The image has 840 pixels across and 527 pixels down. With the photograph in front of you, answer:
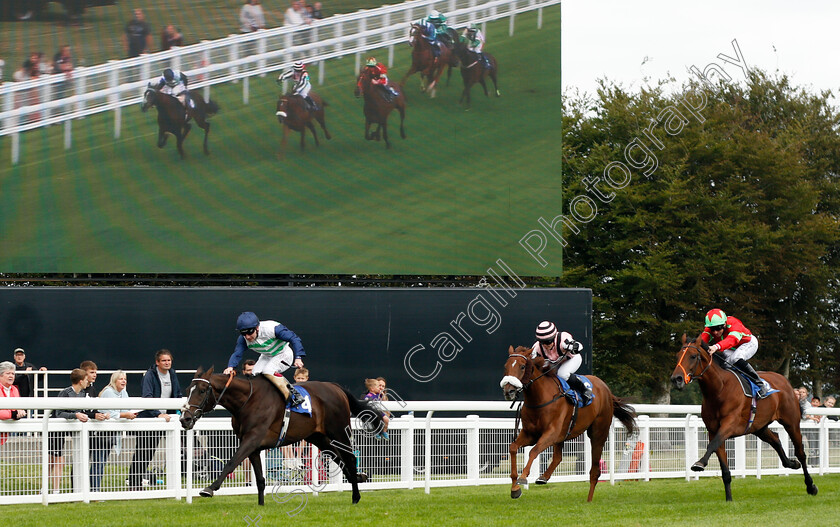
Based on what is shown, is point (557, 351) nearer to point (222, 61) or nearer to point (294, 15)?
point (222, 61)

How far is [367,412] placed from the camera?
31.9 feet

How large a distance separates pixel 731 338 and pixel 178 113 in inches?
321

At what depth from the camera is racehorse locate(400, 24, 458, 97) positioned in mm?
15859

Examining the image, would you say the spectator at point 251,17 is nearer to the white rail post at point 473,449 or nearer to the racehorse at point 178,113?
the racehorse at point 178,113

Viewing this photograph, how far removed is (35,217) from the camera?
14.7m

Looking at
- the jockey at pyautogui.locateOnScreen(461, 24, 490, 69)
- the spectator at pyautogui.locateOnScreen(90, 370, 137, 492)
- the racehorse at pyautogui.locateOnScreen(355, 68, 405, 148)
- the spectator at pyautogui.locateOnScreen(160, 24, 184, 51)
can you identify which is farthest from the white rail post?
the spectator at pyautogui.locateOnScreen(160, 24, 184, 51)

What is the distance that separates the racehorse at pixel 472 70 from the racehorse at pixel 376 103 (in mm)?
905

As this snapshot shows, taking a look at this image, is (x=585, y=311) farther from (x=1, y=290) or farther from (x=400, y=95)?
(x=1, y=290)

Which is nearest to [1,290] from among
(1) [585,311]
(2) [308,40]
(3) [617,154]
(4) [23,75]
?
(4) [23,75]

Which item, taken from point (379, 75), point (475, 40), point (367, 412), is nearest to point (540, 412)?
point (367, 412)

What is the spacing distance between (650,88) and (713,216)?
12.3ft

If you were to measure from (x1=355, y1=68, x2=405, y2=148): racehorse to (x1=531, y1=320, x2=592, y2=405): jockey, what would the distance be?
652cm

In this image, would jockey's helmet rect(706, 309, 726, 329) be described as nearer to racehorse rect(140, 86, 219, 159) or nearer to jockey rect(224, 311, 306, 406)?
jockey rect(224, 311, 306, 406)

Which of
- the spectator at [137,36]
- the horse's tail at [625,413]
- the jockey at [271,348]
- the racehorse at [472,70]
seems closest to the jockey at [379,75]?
the racehorse at [472,70]
